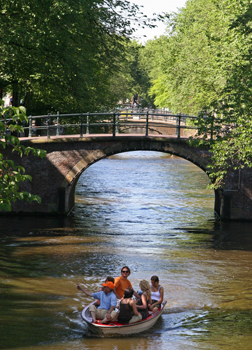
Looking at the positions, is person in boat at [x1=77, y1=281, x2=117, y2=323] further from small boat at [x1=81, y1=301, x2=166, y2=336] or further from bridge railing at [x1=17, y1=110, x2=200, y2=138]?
bridge railing at [x1=17, y1=110, x2=200, y2=138]

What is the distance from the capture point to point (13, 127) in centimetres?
905

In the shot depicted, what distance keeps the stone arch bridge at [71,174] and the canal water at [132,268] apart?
648 mm

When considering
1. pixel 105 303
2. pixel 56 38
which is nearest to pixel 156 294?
pixel 105 303

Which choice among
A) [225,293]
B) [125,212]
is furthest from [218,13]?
[225,293]

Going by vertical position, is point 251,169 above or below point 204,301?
above

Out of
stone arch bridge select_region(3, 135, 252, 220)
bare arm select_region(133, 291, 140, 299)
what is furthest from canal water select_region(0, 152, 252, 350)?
bare arm select_region(133, 291, 140, 299)

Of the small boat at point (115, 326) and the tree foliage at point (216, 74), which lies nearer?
the small boat at point (115, 326)

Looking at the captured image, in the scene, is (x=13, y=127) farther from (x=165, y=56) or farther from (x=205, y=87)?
(x=165, y=56)

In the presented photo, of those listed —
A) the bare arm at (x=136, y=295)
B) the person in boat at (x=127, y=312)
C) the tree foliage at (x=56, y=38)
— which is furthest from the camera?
the tree foliage at (x=56, y=38)

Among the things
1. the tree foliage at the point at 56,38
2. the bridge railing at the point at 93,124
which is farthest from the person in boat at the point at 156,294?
the tree foliage at the point at 56,38

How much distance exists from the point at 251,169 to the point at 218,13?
10151 mm

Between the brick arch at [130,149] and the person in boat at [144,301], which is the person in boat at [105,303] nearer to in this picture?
the person in boat at [144,301]

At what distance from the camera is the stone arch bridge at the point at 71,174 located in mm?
23031

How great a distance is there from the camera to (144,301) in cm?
1154
